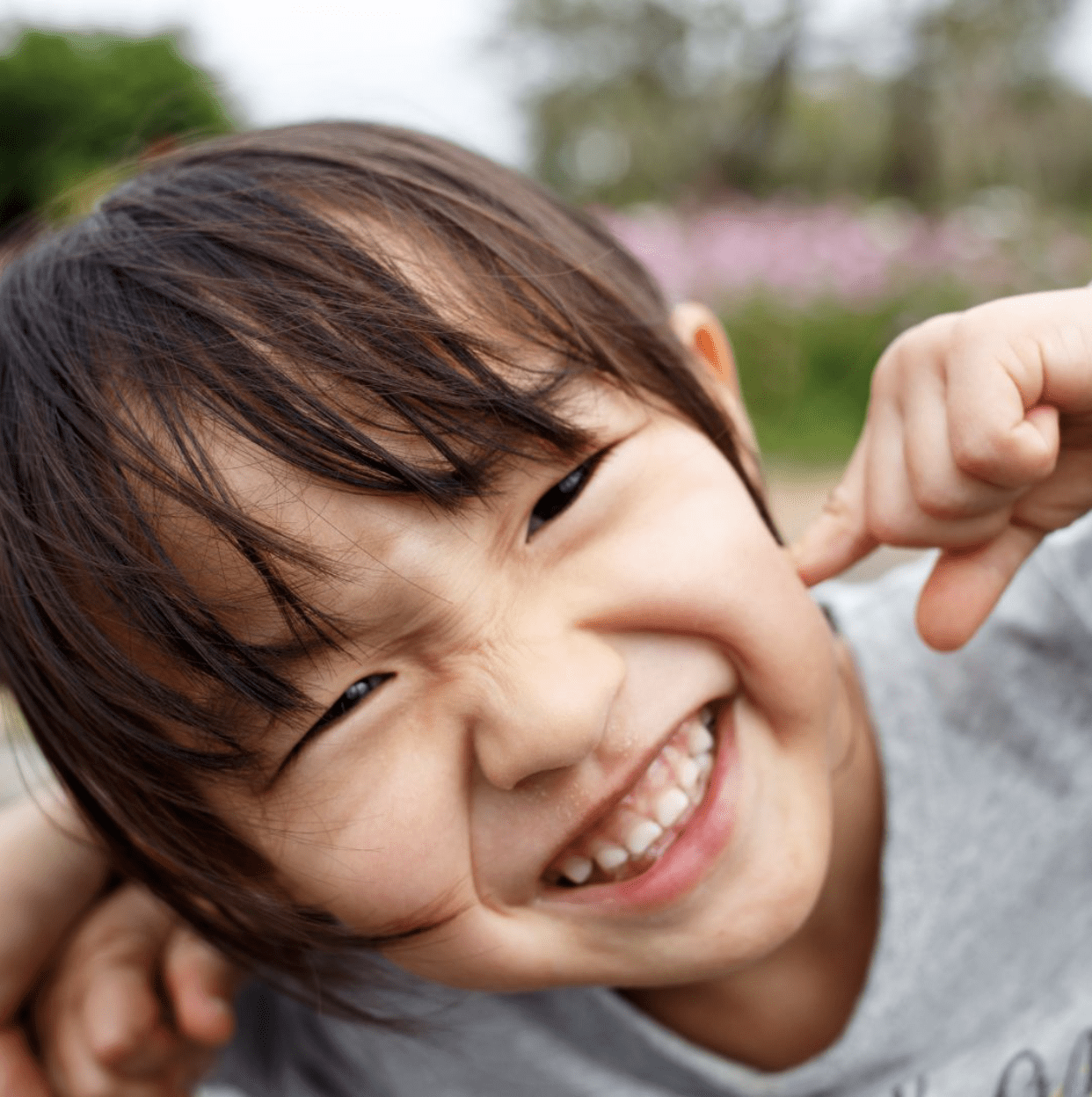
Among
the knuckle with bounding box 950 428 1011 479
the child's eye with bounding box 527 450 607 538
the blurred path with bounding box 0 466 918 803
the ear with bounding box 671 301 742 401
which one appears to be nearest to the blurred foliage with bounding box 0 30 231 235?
the blurred path with bounding box 0 466 918 803

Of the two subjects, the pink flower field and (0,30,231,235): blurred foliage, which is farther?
(0,30,231,235): blurred foliage

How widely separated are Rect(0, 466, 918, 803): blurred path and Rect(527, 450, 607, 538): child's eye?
1.54m

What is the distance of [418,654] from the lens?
0.87 m

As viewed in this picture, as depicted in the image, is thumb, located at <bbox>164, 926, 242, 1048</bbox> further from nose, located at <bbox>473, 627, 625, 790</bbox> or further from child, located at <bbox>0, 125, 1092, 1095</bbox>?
nose, located at <bbox>473, 627, 625, 790</bbox>

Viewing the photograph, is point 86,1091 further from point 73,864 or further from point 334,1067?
point 334,1067

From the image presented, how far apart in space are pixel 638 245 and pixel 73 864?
3726 mm

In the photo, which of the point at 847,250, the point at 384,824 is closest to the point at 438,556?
the point at 384,824

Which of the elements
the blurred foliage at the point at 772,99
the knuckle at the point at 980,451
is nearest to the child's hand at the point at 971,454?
the knuckle at the point at 980,451

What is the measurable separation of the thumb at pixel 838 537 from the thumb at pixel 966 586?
7cm

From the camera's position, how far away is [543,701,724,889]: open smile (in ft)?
3.18

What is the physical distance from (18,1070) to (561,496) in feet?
2.81

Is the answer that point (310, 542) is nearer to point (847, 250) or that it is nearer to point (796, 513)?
point (796, 513)

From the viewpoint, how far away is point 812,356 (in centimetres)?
467

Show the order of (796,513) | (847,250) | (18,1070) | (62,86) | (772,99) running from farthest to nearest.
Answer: (772,99) < (62,86) < (847,250) < (796,513) < (18,1070)
